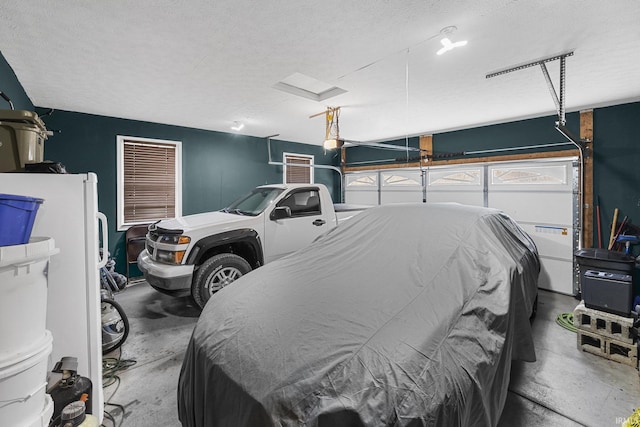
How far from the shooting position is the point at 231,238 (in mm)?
3820

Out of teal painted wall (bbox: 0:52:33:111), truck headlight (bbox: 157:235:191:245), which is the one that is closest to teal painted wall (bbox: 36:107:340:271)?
teal painted wall (bbox: 0:52:33:111)

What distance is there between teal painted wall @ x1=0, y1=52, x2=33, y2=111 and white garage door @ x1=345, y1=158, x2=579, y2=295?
21.9 feet

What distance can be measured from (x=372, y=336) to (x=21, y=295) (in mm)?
1602

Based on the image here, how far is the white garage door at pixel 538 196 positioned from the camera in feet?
15.3

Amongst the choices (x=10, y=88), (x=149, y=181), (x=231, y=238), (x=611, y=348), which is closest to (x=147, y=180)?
(x=149, y=181)

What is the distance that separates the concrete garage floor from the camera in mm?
2029

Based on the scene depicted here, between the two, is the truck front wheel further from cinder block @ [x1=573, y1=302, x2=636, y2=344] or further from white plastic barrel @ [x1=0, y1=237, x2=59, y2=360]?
cinder block @ [x1=573, y1=302, x2=636, y2=344]

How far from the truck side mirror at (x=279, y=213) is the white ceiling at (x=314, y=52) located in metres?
1.58

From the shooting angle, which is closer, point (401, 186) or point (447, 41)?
point (447, 41)

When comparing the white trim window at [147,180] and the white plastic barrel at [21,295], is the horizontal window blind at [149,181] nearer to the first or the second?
the white trim window at [147,180]

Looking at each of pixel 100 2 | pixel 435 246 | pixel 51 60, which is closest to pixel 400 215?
pixel 435 246

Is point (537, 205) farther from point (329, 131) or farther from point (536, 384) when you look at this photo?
point (329, 131)

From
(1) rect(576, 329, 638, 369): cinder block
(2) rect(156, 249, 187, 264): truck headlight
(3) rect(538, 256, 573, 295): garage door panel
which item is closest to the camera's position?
(1) rect(576, 329, 638, 369): cinder block

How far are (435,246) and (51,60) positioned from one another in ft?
13.3
